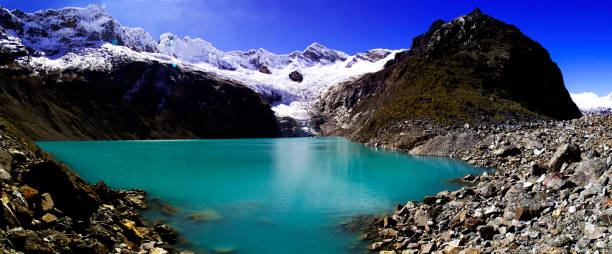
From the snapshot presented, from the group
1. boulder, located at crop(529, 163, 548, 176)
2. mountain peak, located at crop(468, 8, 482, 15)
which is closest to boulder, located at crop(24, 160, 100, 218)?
boulder, located at crop(529, 163, 548, 176)

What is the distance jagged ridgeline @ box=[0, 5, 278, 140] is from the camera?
9656 cm

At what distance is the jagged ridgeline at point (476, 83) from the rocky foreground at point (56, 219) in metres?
55.8

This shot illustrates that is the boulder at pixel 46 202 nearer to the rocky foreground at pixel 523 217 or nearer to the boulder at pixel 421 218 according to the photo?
the rocky foreground at pixel 523 217

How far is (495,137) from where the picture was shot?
1548 inches

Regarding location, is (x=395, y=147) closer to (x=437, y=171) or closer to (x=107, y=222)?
(x=437, y=171)

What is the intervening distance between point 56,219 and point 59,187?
81.1 inches

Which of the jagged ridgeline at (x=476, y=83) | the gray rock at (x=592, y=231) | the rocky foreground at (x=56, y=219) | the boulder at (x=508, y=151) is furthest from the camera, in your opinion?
the jagged ridgeline at (x=476, y=83)

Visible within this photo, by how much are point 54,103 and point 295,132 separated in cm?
10897

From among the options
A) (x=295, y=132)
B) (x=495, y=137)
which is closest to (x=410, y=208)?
(x=495, y=137)

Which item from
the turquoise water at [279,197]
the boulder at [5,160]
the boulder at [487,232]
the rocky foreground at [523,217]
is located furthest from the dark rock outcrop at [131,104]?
the boulder at [487,232]

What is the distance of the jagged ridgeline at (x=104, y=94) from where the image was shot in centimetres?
9656

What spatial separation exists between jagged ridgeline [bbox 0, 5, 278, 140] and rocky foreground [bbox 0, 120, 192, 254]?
9164 cm

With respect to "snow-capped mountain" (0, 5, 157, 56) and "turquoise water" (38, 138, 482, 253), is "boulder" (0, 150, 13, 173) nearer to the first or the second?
"turquoise water" (38, 138, 482, 253)

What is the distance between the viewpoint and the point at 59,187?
1134 cm
